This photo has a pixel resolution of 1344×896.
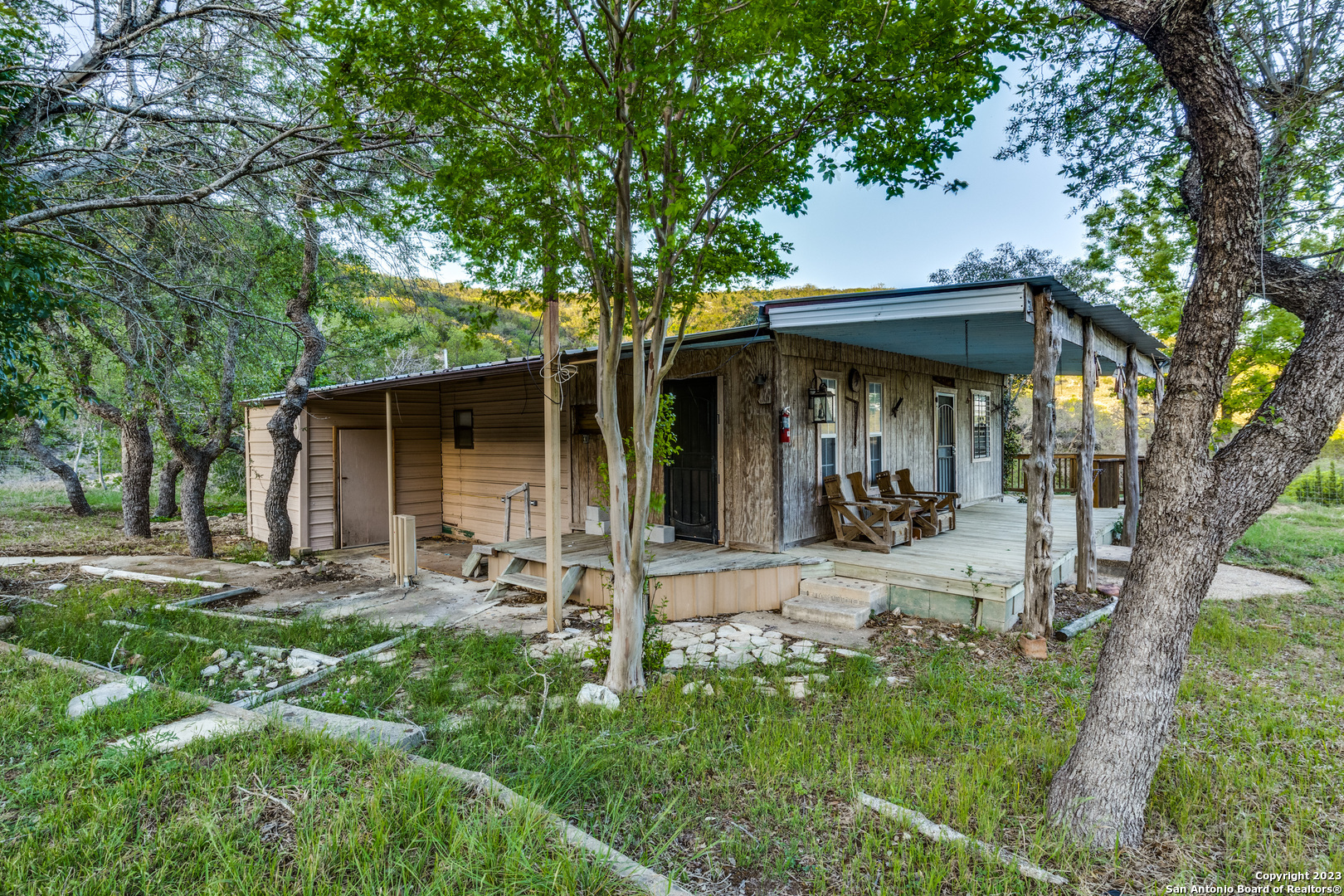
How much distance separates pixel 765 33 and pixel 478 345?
2233mm

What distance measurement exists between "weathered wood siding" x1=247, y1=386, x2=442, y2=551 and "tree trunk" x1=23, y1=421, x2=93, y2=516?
4.74m

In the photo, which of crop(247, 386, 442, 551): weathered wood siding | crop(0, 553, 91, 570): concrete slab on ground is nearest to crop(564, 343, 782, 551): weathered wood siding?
crop(247, 386, 442, 551): weathered wood siding

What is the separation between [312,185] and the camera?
18.1 ft

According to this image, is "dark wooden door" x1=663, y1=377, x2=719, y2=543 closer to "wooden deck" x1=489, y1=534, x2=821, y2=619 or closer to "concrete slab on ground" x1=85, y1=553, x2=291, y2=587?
"wooden deck" x1=489, y1=534, x2=821, y2=619

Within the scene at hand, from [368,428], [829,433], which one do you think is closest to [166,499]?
→ [368,428]

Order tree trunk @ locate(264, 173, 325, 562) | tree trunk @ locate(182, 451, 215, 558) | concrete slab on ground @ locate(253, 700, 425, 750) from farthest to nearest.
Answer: tree trunk @ locate(182, 451, 215, 558) → tree trunk @ locate(264, 173, 325, 562) → concrete slab on ground @ locate(253, 700, 425, 750)

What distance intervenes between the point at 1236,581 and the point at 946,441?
388 cm

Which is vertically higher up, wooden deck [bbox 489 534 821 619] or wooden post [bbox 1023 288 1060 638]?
wooden post [bbox 1023 288 1060 638]

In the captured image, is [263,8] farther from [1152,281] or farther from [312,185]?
[1152,281]

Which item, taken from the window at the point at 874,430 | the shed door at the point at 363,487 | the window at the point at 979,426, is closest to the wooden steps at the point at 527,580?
the window at the point at 874,430

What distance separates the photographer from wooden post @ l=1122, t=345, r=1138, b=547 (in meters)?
7.33

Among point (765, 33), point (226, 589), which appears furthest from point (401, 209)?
point (226, 589)

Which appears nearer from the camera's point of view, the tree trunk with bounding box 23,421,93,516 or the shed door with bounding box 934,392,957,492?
the shed door with bounding box 934,392,957,492

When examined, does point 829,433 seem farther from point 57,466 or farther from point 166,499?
point 57,466
